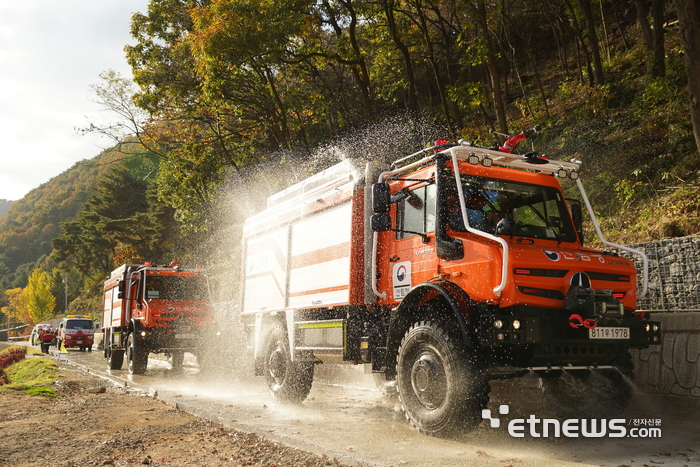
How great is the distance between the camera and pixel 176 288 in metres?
17.9

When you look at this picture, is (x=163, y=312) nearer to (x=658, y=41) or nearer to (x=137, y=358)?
(x=137, y=358)

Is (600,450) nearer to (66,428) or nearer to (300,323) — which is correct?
(300,323)

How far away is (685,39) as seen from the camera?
10922 mm

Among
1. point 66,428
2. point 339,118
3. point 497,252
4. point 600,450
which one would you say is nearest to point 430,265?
point 497,252

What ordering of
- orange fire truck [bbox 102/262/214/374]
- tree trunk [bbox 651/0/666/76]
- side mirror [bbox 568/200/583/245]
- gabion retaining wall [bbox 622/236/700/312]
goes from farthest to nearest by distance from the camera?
1. tree trunk [bbox 651/0/666/76]
2. orange fire truck [bbox 102/262/214/374]
3. gabion retaining wall [bbox 622/236/700/312]
4. side mirror [bbox 568/200/583/245]

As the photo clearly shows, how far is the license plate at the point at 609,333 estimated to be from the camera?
625 cm

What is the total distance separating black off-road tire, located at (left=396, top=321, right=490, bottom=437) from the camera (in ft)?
20.6

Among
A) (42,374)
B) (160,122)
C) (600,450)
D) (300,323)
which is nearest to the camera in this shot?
(600,450)

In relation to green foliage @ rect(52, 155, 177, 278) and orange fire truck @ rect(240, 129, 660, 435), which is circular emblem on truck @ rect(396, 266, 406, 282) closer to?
orange fire truck @ rect(240, 129, 660, 435)

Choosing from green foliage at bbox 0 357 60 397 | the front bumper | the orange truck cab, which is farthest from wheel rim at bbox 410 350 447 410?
the orange truck cab

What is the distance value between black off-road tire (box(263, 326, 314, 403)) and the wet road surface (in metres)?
0.22

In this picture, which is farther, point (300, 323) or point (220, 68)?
point (220, 68)

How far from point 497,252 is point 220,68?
1642 centimetres

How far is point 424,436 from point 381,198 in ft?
9.18
